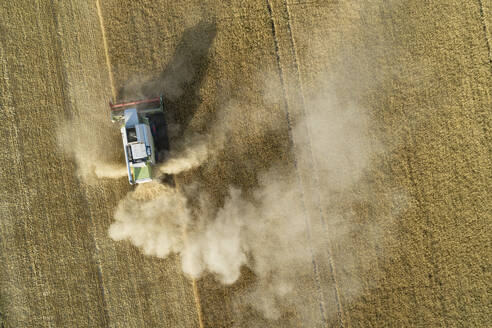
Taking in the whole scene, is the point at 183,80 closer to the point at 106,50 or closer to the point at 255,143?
the point at 106,50

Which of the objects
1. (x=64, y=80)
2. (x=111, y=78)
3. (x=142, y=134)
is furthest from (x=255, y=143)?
(x=64, y=80)

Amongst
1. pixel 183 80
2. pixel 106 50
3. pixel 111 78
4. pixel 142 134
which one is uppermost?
pixel 106 50

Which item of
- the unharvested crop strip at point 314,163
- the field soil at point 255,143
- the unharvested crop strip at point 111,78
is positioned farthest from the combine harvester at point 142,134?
the unharvested crop strip at point 314,163

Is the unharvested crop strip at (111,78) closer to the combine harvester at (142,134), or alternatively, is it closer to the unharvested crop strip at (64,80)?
the combine harvester at (142,134)

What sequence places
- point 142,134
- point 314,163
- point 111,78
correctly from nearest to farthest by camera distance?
point 142,134 < point 314,163 < point 111,78

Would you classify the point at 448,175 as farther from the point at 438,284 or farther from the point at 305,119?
the point at 305,119

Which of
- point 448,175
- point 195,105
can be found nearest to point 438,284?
point 448,175

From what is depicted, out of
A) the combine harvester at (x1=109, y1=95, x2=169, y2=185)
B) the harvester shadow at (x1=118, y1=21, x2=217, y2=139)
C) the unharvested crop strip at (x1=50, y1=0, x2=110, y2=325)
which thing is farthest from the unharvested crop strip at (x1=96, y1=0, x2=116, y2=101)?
the unharvested crop strip at (x1=50, y1=0, x2=110, y2=325)
